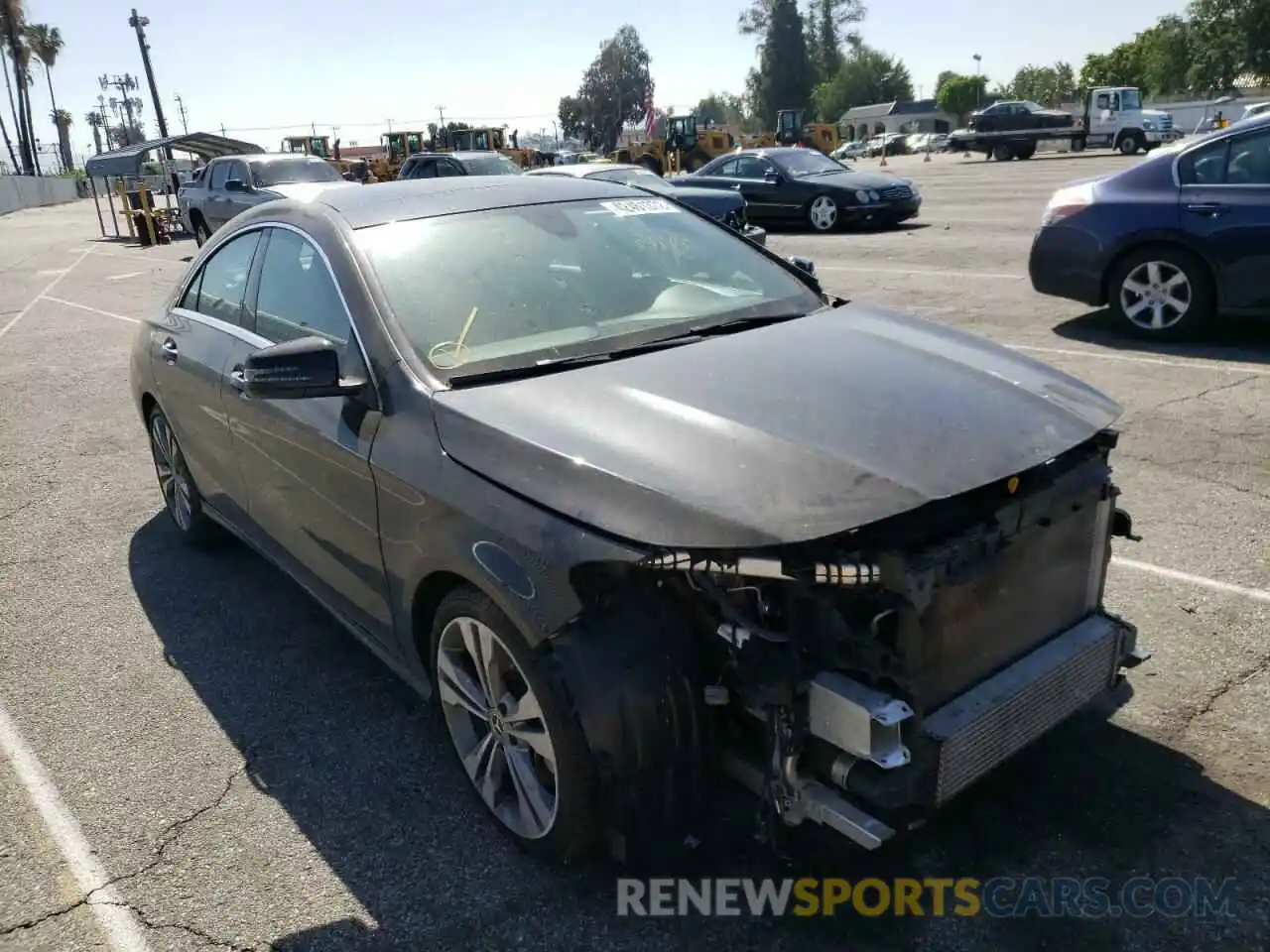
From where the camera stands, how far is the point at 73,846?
3.07 metres

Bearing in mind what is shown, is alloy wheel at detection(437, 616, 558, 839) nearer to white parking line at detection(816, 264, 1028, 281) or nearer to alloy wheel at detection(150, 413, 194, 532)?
alloy wheel at detection(150, 413, 194, 532)

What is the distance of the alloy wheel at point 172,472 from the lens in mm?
5105

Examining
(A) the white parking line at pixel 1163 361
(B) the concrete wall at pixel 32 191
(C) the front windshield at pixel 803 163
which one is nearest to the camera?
(A) the white parking line at pixel 1163 361

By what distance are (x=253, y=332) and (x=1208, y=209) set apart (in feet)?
21.5

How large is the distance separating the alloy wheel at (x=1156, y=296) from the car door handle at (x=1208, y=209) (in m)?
0.41

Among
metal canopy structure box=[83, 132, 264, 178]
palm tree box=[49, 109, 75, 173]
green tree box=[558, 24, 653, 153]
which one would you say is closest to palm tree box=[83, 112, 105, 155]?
palm tree box=[49, 109, 75, 173]

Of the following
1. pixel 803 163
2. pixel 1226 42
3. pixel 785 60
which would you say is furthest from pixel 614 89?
pixel 803 163

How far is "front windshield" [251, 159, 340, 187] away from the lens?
1889cm

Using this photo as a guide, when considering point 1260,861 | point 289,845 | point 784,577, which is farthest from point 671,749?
point 1260,861

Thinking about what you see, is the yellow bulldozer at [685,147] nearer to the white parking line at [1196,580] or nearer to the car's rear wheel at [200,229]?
the car's rear wheel at [200,229]

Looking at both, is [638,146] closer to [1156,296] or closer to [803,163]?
[803,163]

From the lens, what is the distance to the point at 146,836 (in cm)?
308

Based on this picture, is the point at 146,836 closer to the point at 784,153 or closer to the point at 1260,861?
the point at 1260,861

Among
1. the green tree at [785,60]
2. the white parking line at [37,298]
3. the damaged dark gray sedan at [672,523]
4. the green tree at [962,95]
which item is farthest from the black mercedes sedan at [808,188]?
the green tree at [962,95]
